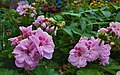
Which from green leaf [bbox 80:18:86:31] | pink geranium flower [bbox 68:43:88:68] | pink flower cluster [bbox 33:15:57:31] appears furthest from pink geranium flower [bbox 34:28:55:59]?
green leaf [bbox 80:18:86:31]

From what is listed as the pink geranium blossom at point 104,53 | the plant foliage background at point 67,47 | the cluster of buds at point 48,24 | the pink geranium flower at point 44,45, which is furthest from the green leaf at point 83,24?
the pink geranium flower at point 44,45

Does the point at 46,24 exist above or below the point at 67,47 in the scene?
above

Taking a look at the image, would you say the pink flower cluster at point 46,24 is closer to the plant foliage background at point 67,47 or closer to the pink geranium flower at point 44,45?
the plant foliage background at point 67,47

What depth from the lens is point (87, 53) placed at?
4.09ft

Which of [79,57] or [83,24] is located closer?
[79,57]

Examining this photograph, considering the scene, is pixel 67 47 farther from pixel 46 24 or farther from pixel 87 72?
pixel 87 72

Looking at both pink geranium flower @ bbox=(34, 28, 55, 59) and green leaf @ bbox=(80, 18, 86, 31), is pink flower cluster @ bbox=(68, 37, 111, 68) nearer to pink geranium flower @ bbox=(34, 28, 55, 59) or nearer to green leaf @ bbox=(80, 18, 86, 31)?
pink geranium flower @ bbox=(34, 28, 55, 59)

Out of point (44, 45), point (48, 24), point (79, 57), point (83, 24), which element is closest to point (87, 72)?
point (79, 57)

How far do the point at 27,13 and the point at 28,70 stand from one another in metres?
0.65

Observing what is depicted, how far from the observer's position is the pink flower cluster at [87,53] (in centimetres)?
125

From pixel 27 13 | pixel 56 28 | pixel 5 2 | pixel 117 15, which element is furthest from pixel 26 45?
pixel 5 2

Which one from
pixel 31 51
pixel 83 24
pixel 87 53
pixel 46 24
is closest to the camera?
pixel 31 51

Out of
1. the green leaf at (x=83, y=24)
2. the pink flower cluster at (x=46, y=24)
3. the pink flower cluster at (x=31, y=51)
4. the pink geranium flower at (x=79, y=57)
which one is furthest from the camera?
the green leaf at (x=83, y=24)

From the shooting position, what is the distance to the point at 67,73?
1321mm
